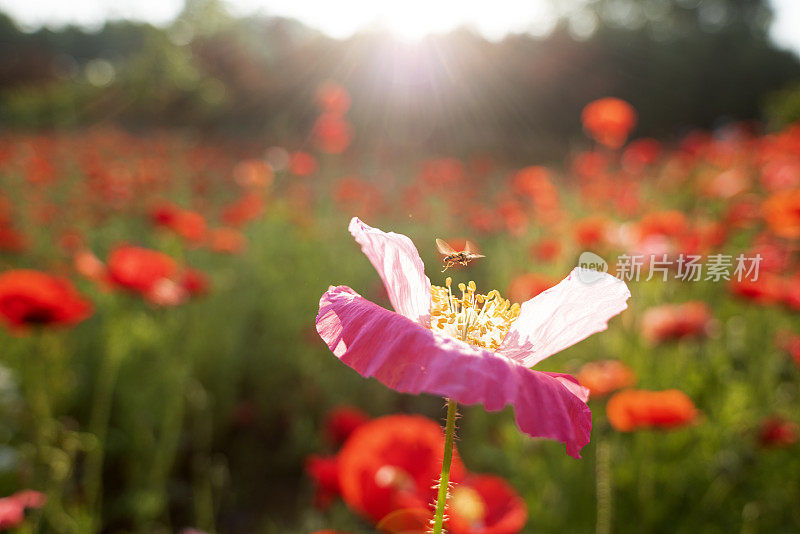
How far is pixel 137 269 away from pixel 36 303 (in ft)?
0.82

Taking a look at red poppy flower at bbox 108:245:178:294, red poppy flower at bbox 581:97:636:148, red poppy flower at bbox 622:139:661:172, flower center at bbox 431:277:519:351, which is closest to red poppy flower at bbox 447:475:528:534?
flower center at bbox 431:277:519:351

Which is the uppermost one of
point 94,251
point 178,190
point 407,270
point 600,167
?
point 600,167

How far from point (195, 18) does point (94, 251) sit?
4640 mm

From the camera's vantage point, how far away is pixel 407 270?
481mm

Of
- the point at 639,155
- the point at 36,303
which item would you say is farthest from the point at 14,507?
the point at 639,155

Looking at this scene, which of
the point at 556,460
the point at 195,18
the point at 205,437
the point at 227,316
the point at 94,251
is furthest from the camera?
the point at 195,18

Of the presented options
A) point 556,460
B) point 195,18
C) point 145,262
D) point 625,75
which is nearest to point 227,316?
point 145,262

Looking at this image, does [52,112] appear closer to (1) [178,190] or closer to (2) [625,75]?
(1) [178,190]

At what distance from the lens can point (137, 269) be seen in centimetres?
151

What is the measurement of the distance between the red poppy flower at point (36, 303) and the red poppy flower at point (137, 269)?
0.12 m

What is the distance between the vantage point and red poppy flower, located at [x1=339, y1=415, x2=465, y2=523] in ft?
2.77

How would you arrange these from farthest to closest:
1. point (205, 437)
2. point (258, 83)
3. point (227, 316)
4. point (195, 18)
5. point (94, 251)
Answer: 1. point (258, 83)
2. point (195, 18)
3. point (94, 251)
4. point (227, 316)
5. point (205, 437)

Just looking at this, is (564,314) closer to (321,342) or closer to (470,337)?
(470,337)

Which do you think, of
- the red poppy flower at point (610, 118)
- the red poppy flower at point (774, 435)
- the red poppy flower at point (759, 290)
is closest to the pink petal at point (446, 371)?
the red poppy flower at point (774, 435)
